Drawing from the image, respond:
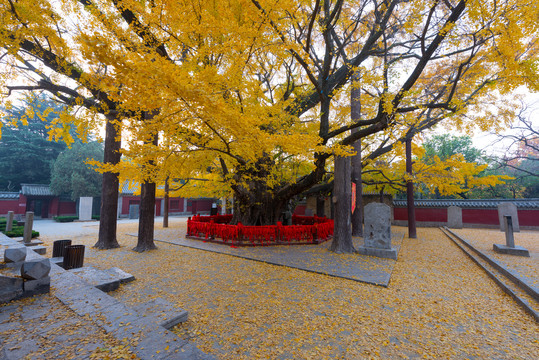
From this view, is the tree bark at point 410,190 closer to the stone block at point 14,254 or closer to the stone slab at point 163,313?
the stone slab at point 163,313

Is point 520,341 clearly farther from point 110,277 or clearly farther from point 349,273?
point 110,277

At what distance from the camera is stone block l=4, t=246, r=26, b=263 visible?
448 centimetres

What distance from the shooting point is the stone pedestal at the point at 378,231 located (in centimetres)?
786

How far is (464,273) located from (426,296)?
2770 millimetres

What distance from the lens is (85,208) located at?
20594 millimetres

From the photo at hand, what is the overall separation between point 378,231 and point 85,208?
25.1 meters

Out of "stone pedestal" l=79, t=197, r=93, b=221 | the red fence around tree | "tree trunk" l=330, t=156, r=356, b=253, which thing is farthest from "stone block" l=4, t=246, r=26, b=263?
"stone pedestal" l=79, t=197, r=93, b=221

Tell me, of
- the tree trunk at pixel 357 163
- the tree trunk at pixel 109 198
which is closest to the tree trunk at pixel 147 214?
the tree trunk at pixel 109 198

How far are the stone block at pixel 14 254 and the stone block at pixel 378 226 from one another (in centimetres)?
960

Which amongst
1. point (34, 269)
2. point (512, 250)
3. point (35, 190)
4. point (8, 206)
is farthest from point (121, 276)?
point (8, 206)

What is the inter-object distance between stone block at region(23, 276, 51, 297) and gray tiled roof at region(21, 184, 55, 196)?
25510mm

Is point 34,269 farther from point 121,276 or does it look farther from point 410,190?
point 410,190

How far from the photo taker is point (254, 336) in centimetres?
318

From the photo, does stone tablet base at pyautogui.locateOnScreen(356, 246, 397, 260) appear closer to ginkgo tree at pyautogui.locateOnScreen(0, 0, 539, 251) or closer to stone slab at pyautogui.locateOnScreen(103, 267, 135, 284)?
ginkgo tree at pyautogui.locateOnScreen(0, 0, 539, 251)
